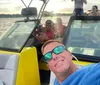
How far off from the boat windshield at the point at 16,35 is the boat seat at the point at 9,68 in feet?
0.91

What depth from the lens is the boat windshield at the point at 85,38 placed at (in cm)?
324

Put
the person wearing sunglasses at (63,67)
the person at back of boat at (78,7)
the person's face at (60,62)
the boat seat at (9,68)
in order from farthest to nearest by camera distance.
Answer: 1. the person at back of boat at (78,7)
2. the boat seat at (9,68)
3. the person's face at (60,62)
4. the person wearing sunglasses at (63,67)

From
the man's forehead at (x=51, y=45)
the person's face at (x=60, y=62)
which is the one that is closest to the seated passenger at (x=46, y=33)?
the man's forehead at (x=51, y=45)

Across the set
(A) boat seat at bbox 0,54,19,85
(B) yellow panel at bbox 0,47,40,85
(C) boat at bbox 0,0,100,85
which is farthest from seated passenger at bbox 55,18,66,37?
(A) boat seat at bbox 0,54,19,85

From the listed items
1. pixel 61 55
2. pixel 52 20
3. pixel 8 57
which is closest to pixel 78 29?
pixel 52 20

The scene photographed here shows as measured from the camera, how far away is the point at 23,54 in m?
3.46

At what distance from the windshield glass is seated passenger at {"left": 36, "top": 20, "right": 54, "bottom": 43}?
1.47 feet

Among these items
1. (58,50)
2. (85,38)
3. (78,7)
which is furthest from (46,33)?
(58,50)

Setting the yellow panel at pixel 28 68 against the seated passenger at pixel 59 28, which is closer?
the yellow panel at pixel 28 68

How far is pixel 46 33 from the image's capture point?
12.7ft

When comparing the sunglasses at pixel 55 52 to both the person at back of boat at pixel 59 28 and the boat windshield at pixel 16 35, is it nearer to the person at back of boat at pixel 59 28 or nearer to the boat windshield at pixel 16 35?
the person at back of boat at pixel 59 28

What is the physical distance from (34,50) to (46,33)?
0.39 metres

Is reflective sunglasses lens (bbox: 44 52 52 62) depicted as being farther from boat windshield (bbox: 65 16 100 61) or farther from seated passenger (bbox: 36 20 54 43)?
seated passenger (bbox: 36 20 54 43)

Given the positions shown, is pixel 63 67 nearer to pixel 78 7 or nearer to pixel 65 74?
pixel 65 74
